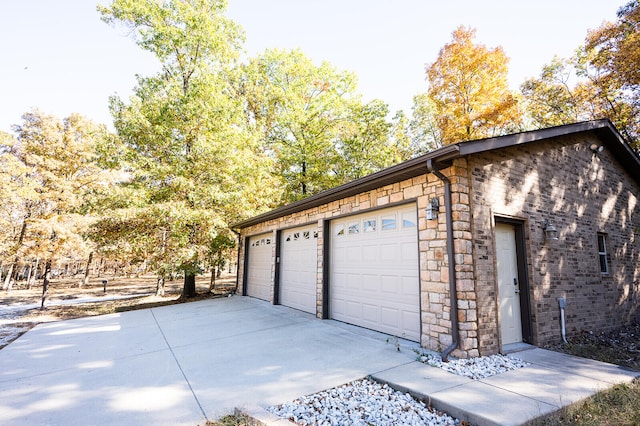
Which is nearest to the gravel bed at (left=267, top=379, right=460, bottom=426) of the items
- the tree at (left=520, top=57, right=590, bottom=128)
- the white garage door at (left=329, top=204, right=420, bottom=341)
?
the white garage door at (left=329, top=204, right=420, bottom=341)

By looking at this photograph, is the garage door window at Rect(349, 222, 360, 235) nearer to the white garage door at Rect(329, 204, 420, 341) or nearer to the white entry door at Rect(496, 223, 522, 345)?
the white garage door at Rect(329, 204, 420, 341)

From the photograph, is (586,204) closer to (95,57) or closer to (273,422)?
(273,422)

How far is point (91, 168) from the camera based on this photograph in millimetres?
12297

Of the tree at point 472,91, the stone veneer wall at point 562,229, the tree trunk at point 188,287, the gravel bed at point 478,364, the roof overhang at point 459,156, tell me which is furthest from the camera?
the tree at point 472,91

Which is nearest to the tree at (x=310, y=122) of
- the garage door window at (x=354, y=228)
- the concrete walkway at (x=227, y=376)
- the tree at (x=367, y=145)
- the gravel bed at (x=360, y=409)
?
the tree at (x=367, y=145)

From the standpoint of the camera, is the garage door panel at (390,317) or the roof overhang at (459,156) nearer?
the roof overhang at (459,156)

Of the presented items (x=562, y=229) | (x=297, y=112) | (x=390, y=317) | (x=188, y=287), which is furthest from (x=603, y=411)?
(x=297, y=112)

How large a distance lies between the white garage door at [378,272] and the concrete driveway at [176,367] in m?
0.35

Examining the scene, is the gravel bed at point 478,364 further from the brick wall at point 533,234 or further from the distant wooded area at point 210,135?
the distant wooded area at point 210,135

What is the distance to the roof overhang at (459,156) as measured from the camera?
4468 mm

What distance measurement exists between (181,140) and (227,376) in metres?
9.34

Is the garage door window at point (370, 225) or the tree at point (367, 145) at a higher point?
the tree at point (367, 145)

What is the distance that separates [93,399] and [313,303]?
5037 millimetres

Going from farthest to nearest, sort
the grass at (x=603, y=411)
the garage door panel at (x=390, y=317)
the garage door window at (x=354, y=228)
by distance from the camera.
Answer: the garage door window at (x=354, y=228) → the garage door panel at (x=390, y=317) → the grass at (x=603, y=411)
